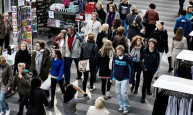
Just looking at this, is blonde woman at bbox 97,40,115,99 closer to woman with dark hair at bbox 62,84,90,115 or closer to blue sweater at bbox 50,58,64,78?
blue sweater at bbox 50,58,64,78

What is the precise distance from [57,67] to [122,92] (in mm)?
1793

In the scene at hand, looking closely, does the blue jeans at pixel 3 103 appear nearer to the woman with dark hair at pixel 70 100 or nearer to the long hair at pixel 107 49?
the woman with dark hair at pixel 70 100

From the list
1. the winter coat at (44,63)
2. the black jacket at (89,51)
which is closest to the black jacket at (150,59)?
the black jacket at (89,51)

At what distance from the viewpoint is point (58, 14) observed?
17.5 metres

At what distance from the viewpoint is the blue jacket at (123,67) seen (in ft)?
35.1

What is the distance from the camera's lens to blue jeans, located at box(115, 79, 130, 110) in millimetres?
10859

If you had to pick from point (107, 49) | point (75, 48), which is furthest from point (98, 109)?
point (75, 48)

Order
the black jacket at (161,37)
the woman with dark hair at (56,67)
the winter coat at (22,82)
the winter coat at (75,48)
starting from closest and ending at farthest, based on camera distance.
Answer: the winter coat at (22,82) < the woman with dark hair at (56,67) < the winter coat at (75,48) < the black jacket at (161,37)

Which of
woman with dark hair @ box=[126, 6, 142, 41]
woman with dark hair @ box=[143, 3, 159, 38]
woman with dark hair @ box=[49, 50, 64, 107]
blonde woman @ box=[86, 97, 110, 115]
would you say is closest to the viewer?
blonde woman @ box=[86, 97, 110, 115]

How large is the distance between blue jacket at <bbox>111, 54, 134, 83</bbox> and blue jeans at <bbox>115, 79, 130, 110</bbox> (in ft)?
0.43

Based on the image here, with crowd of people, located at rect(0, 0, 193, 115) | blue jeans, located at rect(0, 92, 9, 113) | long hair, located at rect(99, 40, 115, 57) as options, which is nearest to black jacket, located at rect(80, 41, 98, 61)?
crowd of people, located at rect(0, 0, 193, 115)

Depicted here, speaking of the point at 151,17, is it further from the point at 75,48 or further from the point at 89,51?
the point at 89,51

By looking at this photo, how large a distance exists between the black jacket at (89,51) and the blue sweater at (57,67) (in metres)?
0.91

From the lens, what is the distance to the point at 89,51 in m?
11.7
